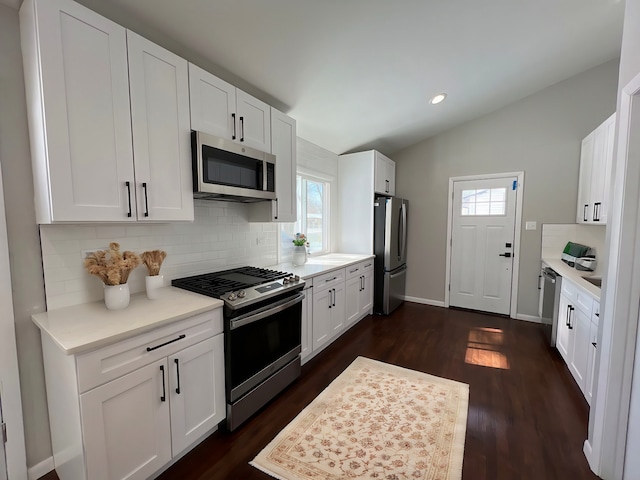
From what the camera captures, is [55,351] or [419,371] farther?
[419,371]

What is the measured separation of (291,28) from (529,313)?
4419mm

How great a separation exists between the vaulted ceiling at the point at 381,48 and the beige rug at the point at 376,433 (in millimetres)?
2605

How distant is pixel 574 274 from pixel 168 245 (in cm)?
362

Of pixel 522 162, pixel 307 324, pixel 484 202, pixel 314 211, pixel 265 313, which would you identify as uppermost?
pixel 522 162

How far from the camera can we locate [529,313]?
3.97m

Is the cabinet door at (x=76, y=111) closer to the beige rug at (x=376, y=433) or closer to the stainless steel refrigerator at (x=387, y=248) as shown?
the beige rug at (x=376, y=433)

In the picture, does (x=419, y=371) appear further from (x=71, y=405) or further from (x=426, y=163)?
(x=426, y=163)

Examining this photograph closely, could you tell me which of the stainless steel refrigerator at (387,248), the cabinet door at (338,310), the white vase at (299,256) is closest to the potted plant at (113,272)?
the white vase at (299,256)

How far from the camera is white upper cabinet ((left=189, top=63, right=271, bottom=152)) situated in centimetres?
190

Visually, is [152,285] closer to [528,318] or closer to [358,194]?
[358,194]

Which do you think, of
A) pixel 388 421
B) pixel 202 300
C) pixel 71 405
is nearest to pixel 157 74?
pixel 202 300

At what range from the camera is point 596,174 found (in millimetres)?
2979

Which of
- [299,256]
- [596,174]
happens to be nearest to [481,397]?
[299,256]

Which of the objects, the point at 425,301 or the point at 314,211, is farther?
A: the point at 425,301
